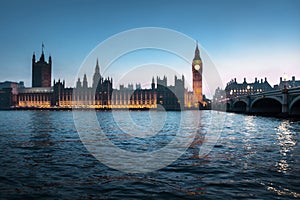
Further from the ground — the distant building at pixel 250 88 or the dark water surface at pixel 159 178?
the distant building at pixel 250 88

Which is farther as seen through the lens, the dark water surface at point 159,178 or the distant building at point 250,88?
the distant building at point 250,88

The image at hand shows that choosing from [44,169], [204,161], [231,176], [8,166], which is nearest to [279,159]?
[204,161]

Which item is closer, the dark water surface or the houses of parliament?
the dark water surface

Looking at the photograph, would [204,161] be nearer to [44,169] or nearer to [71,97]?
[44,169]

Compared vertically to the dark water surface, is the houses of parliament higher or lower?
higher

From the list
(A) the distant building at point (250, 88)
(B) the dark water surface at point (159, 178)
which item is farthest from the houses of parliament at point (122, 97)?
(B) the dark water surface at point (159, 178)

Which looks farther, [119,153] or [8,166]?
[119,153]

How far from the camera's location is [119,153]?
1450cm

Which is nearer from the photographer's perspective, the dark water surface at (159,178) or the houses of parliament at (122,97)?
the dark water surface at (159,178)

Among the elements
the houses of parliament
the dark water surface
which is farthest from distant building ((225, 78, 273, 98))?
the dark water surface

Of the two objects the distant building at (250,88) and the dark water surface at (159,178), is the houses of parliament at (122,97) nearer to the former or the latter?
the distant building at (250,88)

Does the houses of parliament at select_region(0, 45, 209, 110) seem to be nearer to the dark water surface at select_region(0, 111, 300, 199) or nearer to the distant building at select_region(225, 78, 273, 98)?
the distant building at select_region(225, 78, 273, 98)

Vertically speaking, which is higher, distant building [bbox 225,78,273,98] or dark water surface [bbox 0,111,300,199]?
distant building [bbox 225,78,273,98]

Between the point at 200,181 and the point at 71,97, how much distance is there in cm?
18776
